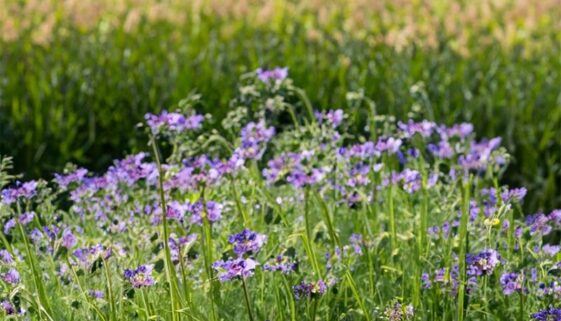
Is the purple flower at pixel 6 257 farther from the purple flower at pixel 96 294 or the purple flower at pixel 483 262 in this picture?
the purple flower at pixel 483 262

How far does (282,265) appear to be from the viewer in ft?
8.74

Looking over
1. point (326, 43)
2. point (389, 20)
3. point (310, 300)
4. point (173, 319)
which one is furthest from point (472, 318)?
point (389, 20)

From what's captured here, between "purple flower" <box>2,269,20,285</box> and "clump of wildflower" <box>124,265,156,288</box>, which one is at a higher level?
"purple flower" <box>2,269,20,285</box>

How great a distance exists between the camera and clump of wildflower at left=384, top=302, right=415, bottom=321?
2.56 metres

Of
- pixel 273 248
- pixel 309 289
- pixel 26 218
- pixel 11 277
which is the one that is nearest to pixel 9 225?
pixel 26 218

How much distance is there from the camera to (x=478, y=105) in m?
5.99

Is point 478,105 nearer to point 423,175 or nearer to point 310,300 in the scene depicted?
point 423,175

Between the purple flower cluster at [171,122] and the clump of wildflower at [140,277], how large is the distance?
0.64m

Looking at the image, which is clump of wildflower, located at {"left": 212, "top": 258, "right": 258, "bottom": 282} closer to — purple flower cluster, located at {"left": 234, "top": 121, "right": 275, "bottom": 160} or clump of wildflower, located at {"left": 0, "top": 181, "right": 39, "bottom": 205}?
clump of wildflower, located at {"left": 0, "top": 181, "right": 39, "bottom": 205}

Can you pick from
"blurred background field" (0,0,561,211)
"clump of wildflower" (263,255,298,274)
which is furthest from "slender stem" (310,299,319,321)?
"blurred background field" (0,0,561,211)

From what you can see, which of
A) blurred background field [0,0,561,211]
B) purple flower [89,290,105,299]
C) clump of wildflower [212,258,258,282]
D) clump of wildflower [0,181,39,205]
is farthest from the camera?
blurred background field [0,0,561,211]

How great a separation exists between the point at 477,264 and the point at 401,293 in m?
0.35

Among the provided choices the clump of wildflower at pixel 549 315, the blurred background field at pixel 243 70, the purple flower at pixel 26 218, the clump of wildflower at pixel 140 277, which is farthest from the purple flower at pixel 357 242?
the blurred background field at pixel 243 70

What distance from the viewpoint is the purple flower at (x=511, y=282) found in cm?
281
